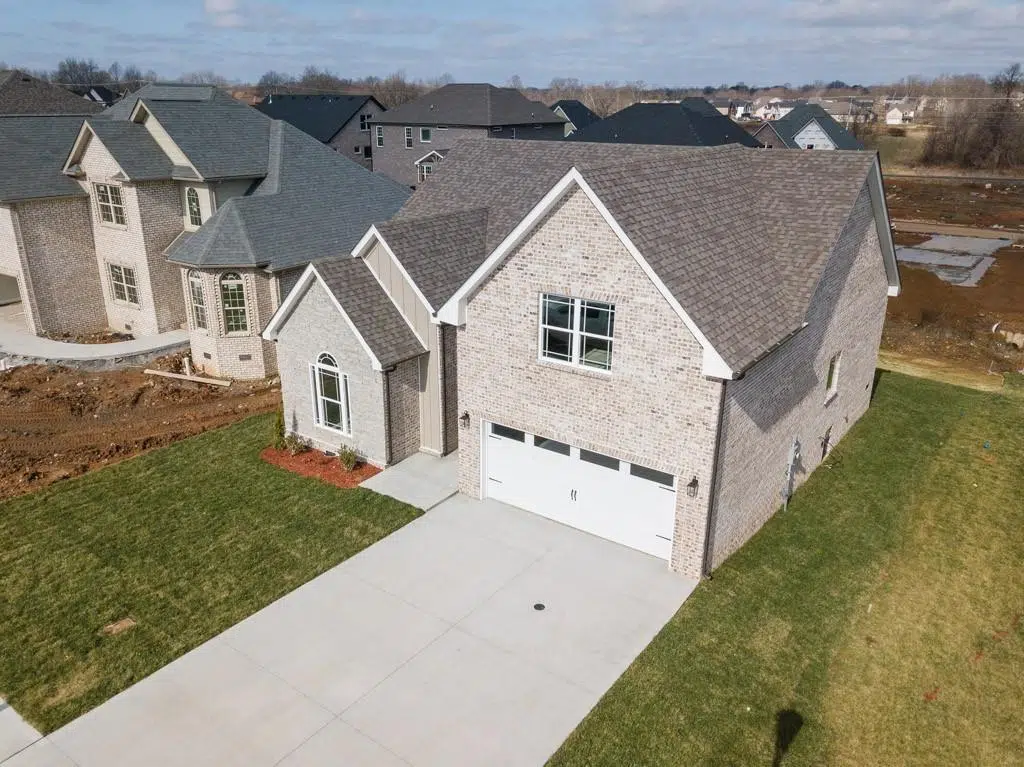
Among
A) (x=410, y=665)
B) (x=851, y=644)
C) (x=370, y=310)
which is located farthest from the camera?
(x=370, y=310)

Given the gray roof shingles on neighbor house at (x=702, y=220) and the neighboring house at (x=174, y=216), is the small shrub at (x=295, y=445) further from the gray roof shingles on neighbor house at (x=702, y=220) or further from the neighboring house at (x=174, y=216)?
the neighboring house at (x=174, y=216)

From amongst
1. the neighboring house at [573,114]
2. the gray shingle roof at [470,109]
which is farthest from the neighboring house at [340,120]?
the neighboring house at [573,114]

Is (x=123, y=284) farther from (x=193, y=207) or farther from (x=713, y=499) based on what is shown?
(x=713, y=499)

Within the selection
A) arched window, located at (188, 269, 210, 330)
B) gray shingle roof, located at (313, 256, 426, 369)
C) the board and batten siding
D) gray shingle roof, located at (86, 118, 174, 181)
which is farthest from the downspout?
gray shingle roof, located at (86, 118, 174, 181)

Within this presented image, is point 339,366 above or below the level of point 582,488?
above

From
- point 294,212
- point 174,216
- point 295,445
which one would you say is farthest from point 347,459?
point 174,216

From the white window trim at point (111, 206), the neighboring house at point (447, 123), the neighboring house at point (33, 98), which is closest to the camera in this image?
the white window trim at point (111, 206)
